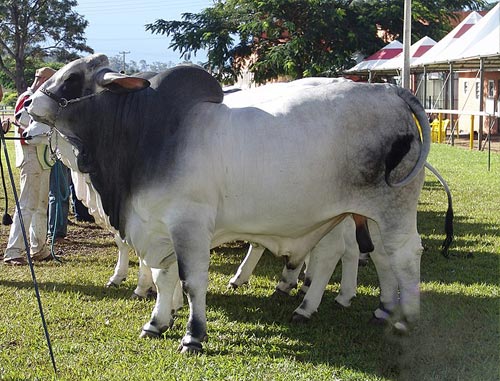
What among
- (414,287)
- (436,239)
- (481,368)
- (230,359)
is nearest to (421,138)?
(414,287)

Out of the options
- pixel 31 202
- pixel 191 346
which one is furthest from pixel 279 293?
pixel 31 202

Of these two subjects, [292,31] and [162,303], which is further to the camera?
[292,31]

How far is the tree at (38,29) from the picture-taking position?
43.3m

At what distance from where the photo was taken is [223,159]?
18.1 ft

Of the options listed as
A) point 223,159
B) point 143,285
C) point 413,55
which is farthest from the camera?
point 413,55

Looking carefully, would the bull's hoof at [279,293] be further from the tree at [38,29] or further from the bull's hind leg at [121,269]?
the tree at [38,29]

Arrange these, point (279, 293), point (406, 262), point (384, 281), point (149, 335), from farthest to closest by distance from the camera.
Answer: point (279, 293), point (384, 281), point (149, 335), point (406, 262)

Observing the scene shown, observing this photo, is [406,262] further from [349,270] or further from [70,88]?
[70,88]

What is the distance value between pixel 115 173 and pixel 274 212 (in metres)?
1.18

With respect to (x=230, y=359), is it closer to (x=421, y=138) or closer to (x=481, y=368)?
(x=481, y=368)

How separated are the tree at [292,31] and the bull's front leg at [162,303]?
23.7 meters

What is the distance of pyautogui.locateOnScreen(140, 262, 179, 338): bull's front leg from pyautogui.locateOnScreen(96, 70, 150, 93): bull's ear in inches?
53.0

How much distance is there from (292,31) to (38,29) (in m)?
19.8

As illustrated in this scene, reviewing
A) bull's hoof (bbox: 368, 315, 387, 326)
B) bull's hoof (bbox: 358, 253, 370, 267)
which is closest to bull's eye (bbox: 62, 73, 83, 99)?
bull's hoof (bbox: 368, 315, 387, 326)
